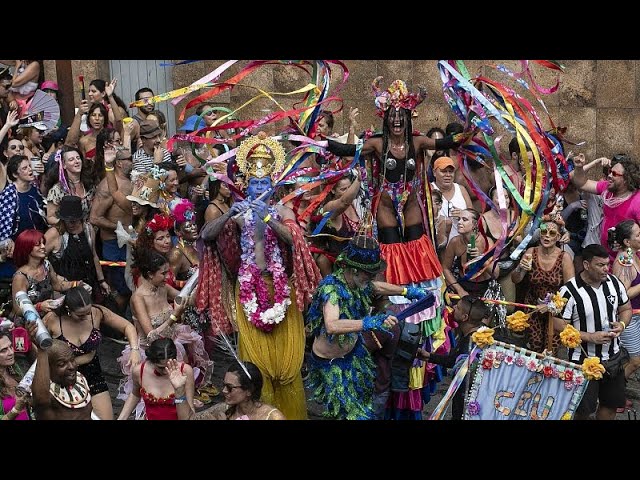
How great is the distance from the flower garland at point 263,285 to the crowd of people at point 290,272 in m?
0.01

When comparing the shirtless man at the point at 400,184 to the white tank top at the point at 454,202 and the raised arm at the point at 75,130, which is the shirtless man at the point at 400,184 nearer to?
the white tank top at the point at 454,202

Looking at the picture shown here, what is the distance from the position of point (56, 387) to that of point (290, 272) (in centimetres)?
189

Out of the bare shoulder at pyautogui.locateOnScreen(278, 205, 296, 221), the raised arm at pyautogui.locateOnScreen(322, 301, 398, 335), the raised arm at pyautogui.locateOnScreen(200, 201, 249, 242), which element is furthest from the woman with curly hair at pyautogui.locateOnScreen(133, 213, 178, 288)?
the raised arm at pyautogui.locateOnScreen(322, 301, 398, 335)

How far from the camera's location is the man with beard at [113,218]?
34.2ft

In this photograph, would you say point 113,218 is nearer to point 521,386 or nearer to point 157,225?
point 157,225

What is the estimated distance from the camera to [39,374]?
674 centimetres

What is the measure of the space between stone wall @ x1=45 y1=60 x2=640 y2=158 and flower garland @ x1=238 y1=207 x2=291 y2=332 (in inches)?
239

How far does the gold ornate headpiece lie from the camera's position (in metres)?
7.95

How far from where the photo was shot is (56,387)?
690cm

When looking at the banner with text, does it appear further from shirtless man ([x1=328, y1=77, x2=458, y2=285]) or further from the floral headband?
the floral headband

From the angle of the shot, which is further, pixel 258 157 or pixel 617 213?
pixel 617 213

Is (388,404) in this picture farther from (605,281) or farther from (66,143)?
(66,143)

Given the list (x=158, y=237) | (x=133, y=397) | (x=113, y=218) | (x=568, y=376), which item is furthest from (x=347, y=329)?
(x=113, y=218)

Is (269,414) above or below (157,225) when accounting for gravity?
below
